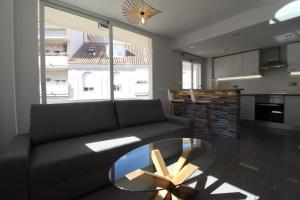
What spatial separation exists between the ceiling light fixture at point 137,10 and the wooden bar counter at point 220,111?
2.48m

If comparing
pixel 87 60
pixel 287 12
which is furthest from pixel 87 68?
pixel 287 12

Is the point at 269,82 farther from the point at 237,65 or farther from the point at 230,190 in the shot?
the point at 230,190

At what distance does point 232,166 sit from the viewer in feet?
6.98

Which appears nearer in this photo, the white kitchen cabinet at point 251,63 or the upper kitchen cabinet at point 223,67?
the white kitchen cabinet at point 251,63

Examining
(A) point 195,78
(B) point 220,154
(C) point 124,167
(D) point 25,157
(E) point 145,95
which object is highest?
(A) point 195,78

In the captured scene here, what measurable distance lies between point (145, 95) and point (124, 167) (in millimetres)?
3061

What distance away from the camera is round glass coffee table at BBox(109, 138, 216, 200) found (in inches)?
48.1

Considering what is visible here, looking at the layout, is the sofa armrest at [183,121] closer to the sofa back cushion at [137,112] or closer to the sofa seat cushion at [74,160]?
the sofa back cushion at [137,112]

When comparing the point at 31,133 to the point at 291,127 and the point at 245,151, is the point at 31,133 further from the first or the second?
the point at 291,127

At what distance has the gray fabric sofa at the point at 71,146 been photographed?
1256mm

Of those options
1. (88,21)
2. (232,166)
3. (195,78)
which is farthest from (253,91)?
(88,21)

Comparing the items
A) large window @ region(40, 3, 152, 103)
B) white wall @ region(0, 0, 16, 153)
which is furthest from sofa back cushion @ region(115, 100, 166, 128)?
white wall @ region(0, 0, 16, 153)

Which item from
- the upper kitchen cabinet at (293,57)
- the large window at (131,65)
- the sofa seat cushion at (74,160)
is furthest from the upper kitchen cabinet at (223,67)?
the sofa seat cushion at (74,160)

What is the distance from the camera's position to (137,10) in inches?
77.0
